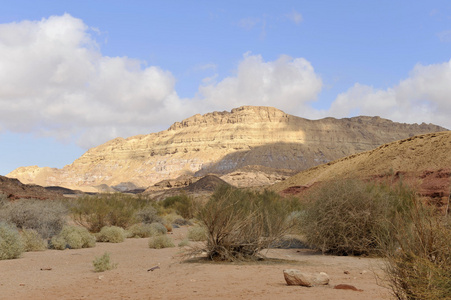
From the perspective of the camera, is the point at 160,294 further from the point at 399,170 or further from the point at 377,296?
the point at 399,170

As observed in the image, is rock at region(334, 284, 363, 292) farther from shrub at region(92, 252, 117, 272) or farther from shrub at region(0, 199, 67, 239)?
shrub at region(0, 199, 67, 239)

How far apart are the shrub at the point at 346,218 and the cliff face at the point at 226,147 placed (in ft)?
378

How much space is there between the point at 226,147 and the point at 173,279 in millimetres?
134832

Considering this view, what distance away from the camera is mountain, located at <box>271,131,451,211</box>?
30.7m

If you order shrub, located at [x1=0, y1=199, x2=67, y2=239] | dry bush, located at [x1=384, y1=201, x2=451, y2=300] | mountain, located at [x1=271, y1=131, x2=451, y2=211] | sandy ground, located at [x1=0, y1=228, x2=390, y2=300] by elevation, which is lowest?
sandy ground, located at [x1=0, y1=228, x2=390, y2=300]

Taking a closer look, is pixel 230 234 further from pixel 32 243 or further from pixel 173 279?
pixel 32 243

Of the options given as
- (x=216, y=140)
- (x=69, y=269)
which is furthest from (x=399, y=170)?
(x=216, y=140)

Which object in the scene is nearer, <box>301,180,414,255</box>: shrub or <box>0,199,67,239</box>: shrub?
<box>301,180,414,255</box>: shrub

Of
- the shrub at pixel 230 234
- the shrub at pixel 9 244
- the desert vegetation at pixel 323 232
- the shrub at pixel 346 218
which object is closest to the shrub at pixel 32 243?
the desert vegetation at pixel 323 232

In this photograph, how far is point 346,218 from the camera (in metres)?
13.1

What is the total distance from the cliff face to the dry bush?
405ft

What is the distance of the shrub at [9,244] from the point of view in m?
13.1

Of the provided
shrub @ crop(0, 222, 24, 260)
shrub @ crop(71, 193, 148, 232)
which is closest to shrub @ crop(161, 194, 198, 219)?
shrub @ crop(71, 193, 148, 232)

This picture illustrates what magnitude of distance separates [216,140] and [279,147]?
2194cm
